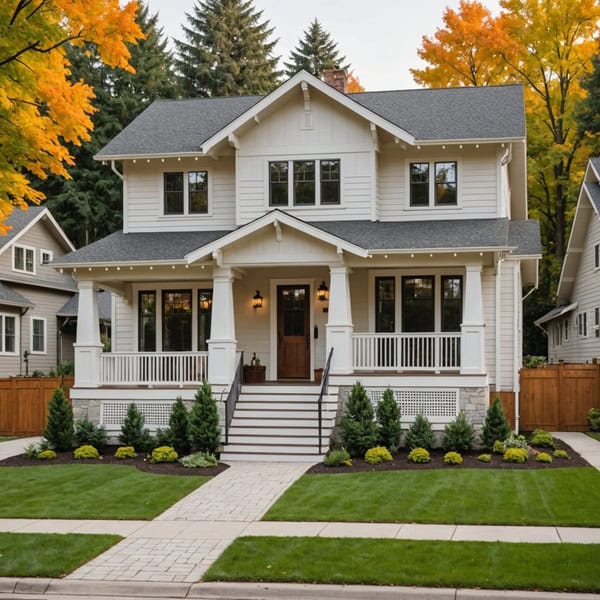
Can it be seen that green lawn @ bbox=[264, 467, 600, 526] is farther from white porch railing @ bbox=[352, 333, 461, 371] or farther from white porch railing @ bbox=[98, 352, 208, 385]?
white porch railing @ bbox=[98, 352, 208, 385]

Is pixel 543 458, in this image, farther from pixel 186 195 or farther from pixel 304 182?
pixel 186 195

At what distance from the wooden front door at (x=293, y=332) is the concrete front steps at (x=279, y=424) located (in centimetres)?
225

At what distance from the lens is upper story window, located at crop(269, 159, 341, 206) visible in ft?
71.6

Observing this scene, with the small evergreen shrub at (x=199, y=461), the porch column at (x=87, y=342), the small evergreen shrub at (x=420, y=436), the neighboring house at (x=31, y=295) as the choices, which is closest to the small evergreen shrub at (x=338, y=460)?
the small evergreen shrub at (x=420, y=436)

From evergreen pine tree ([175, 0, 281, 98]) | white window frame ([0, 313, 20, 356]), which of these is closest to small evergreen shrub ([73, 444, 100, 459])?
white window frame ([0, 313, 20, 356])

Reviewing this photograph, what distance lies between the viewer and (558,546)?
34.4 ft

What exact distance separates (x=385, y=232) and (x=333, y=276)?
1989mm

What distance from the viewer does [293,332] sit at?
22.7 metres

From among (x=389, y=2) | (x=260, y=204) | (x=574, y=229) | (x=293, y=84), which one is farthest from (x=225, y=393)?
(x=389, y=2)

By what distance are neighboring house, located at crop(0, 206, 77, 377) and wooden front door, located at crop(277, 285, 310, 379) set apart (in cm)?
1293

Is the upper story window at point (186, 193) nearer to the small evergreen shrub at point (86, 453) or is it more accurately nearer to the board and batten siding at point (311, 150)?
the board and batten siding at point (311, 150)

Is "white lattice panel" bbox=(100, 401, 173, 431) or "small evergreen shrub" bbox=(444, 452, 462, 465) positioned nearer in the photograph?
"small evergreen shrub" bbox=(444, 452, 462, 465)

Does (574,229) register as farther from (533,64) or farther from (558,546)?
(558,546)

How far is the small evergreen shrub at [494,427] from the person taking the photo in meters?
18.2
